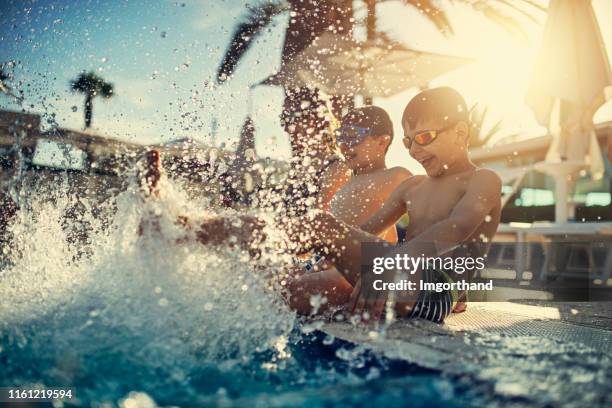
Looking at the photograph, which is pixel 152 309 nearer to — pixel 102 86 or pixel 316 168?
pixel 316 168

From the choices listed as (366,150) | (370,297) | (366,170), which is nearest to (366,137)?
(366,150)

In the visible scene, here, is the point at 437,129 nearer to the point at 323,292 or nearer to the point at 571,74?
the point at 323,292

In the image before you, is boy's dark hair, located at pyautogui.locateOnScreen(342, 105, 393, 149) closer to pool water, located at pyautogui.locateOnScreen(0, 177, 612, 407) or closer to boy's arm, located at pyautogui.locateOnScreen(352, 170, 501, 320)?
boy's arm, located at pyautogui.locateOnScreen(352, 170, 501, 320)

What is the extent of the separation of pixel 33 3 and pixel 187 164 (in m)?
1.73

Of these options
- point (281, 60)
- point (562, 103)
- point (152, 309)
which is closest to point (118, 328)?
point (152, 309)

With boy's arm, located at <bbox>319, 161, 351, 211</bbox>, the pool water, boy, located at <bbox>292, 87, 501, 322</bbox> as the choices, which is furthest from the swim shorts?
boy's arm, located at <bbox>319, 161, 351, 211</bbox>

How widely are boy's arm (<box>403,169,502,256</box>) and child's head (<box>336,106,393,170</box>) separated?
0.90 metres

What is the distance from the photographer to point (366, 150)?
3.33m

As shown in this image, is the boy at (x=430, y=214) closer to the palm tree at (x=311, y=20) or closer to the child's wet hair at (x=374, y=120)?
the child's wet hair at (x=374, y=120)

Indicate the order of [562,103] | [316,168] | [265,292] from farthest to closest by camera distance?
[562,103]
[316,168]
[265,292]

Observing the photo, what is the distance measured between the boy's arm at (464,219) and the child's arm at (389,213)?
0.47 m

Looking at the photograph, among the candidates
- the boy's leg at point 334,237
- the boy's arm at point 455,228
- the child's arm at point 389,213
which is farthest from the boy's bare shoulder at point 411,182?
the boy's leg at point 334,237

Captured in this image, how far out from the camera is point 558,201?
26.9ft

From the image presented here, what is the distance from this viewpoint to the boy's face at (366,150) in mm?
3320
